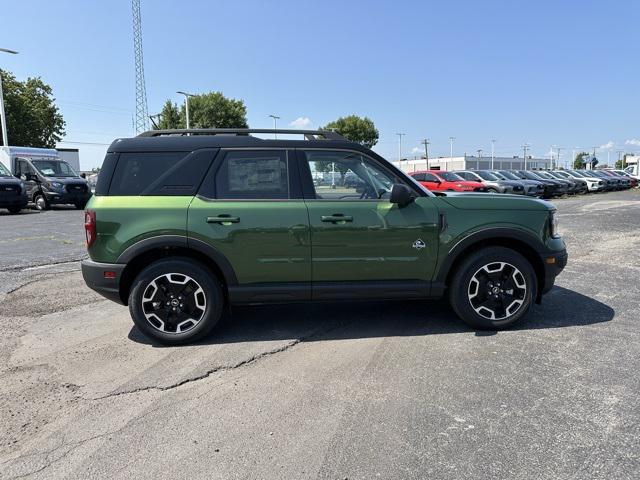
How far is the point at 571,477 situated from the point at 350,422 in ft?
4.07

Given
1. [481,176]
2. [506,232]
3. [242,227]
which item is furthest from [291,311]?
[481,176]

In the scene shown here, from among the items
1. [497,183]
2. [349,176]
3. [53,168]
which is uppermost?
[53,168]

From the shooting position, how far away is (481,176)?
23.0 meters

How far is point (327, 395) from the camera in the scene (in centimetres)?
335

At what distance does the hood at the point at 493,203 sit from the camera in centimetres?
448

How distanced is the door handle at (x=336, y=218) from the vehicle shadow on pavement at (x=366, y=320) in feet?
3.69

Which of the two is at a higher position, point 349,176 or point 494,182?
point 494,182

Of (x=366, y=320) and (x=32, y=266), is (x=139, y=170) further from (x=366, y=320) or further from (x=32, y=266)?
(x=32, y=266)

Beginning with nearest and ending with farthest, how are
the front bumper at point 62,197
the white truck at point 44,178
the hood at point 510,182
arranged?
the front bumper at point 62,197
the white truck at point 44,178
the hood at point 510,182

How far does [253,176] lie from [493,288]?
8.29ft

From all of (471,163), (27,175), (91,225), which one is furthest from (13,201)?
(471,163)

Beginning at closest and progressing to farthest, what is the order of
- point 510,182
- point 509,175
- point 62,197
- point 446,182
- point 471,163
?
point 62,197 < point 446,182 < point 510,182 < point 509,175 < point 471,163

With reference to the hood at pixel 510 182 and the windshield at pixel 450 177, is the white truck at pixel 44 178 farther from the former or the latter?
the hood at pixel 510 182

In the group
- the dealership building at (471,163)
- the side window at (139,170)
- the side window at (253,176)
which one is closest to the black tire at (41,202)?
the side window at (139,170)
